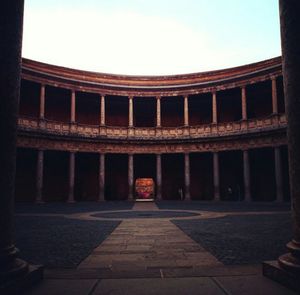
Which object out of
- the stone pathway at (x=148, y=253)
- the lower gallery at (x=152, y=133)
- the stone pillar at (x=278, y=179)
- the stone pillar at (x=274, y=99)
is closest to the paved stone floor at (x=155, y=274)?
the stone pathway at (x=148, y=253)

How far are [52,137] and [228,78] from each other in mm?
14328

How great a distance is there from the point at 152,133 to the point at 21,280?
23.4 metres

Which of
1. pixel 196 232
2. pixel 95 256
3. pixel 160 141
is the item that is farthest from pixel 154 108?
pixel 95 256

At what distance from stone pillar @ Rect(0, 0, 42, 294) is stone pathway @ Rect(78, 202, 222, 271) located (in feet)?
4.04

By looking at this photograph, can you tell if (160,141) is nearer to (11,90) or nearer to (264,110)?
(264,110)

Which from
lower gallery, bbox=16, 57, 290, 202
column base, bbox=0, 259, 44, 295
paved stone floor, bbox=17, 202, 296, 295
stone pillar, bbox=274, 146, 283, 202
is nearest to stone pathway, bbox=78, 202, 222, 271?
paved stone floor, bbox=17, 202, 296, 295

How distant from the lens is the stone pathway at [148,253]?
4.69 m

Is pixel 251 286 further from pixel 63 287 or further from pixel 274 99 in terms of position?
pixel 274 99

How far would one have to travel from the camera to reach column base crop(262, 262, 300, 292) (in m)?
3.41

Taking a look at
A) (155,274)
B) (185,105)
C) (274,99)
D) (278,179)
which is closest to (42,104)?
(185,105)

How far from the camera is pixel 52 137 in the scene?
2302cm

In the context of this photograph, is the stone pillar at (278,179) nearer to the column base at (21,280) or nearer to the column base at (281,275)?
the column base at (281,275)

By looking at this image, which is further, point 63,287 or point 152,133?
point 152,133

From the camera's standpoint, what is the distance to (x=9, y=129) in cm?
376
